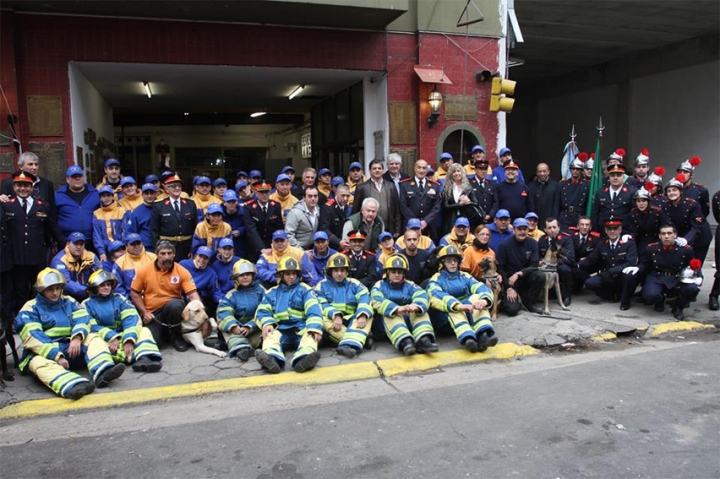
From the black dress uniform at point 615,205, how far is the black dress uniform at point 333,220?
13.9 ft

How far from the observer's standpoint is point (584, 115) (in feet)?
73.6

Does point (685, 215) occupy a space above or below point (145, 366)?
above

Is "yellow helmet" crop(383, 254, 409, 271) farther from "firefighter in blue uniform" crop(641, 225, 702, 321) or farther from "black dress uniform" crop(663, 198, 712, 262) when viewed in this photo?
"black dress uniform" crop(663, 198, 712, 262)

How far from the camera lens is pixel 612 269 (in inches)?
348

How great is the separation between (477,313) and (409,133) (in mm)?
6326

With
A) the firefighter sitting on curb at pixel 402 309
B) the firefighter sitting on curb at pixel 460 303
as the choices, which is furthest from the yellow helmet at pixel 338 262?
the firefighter sitting on curb at pixel 460 303

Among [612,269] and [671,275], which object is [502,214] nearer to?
[612,269]

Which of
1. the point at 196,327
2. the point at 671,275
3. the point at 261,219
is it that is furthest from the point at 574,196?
the point at 196,327

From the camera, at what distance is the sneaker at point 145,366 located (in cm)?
614

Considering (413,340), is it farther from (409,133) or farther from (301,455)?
(409,133)

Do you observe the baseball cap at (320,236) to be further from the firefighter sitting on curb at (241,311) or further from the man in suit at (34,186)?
the man in suit at (34,186)

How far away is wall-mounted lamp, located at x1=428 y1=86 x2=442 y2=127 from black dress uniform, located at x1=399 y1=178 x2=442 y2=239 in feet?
10.8

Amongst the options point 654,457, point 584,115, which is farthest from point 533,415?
point 584,115

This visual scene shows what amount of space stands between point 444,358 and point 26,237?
5.42 metres
